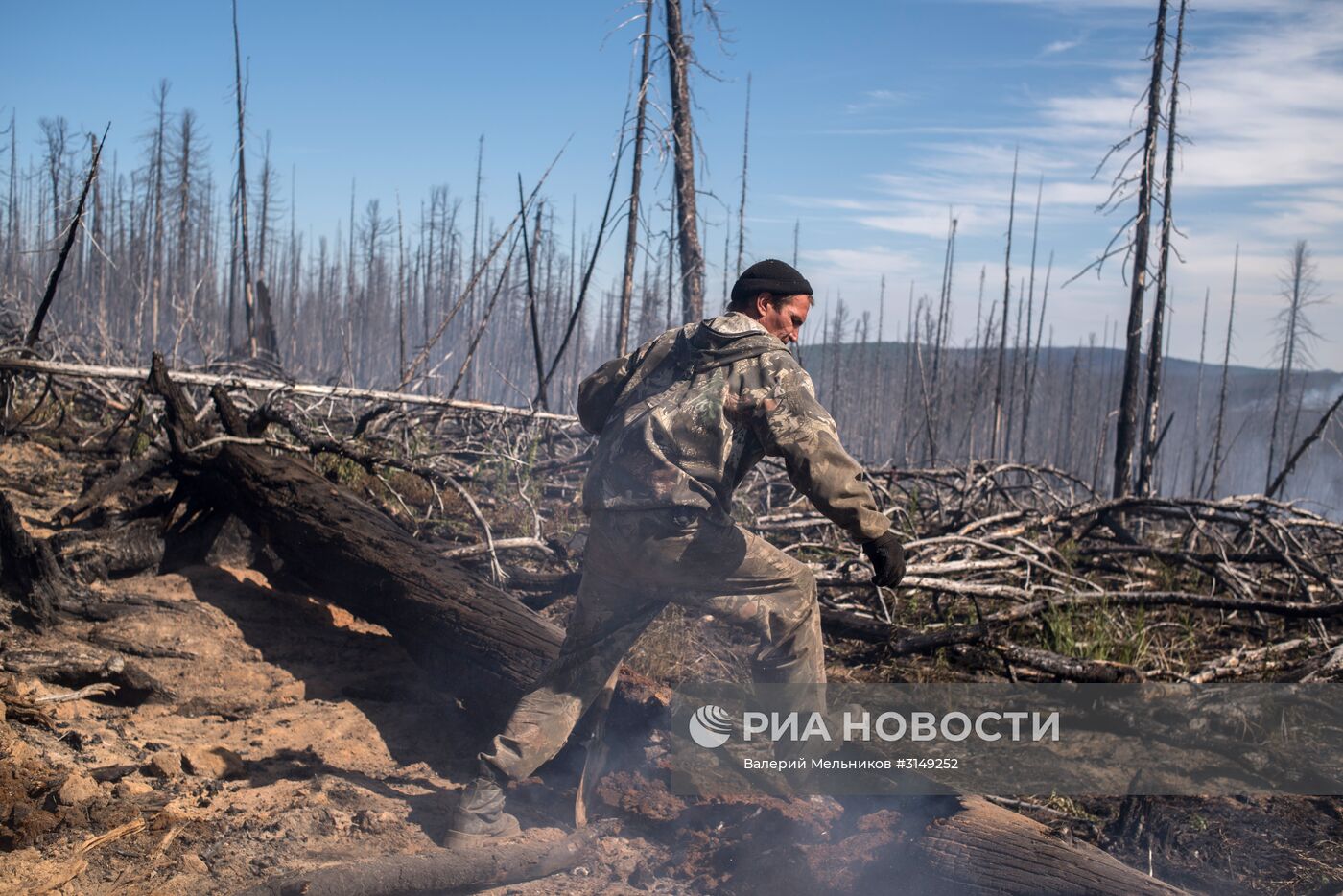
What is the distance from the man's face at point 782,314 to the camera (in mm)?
3113

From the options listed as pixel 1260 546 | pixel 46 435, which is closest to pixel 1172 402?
pixel 1260 546

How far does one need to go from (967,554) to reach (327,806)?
420 centimetres

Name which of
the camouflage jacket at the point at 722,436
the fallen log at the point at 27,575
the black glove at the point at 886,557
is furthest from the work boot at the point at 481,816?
the fallen log at the point at 27,575

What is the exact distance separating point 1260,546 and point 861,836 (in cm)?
562

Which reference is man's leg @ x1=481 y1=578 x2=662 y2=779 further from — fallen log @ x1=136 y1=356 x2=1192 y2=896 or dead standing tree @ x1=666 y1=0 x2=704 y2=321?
dead standing tree @ x1=666 y1=0 x2=704 y2=321

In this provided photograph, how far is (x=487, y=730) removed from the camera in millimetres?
3746

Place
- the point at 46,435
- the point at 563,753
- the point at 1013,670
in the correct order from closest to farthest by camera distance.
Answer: the point at 563,753, the point at 1013,670, the point at 46,435

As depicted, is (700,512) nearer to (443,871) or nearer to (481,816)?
(481,816)

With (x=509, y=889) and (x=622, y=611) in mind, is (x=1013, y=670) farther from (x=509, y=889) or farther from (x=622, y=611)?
Result: (x=509, y=889)

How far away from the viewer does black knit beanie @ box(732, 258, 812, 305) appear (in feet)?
10.1

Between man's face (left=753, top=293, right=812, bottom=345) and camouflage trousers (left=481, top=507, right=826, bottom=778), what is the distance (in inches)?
29.3

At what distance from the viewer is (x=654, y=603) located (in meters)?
3.12

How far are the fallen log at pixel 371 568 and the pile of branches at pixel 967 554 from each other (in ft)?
1.15

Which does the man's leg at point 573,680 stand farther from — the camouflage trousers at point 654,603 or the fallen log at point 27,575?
the fallen log at point 27,575
